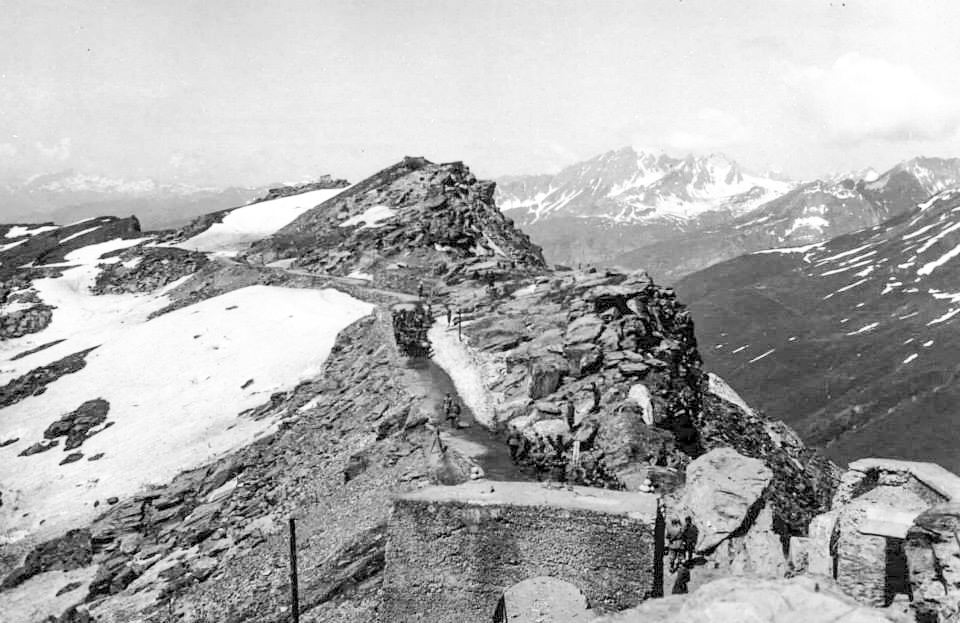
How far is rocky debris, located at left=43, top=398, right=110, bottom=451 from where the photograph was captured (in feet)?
155

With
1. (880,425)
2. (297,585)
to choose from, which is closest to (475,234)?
(297,585)

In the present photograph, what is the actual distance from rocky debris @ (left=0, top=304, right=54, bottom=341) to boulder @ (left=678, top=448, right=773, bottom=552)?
82.0m

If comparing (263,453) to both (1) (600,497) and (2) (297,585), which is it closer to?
(2) (297,585)

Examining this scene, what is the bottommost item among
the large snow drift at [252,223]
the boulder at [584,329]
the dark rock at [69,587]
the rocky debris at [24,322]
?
the dark rock at [69,587]

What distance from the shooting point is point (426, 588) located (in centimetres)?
2052

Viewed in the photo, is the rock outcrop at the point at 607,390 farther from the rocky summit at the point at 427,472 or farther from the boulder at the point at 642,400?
the rocky summit at the point at 427,472

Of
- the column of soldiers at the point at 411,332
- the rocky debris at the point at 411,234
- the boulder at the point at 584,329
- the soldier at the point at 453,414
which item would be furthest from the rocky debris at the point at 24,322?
the boulder at the point at 584,329

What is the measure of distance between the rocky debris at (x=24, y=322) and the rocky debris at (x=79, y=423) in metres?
35.0

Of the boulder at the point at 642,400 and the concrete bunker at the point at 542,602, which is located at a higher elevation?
the boulder at the point at 642,400

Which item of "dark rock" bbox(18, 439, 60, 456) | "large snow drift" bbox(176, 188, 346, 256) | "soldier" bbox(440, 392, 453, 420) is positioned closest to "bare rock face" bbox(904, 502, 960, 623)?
"soldier" bbox(440, 392, 453, 420)

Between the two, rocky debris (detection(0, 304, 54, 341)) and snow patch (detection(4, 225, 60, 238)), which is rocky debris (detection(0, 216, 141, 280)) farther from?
rocky debris (detection(0, 304, 54, 341))

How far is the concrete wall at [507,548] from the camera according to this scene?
63.5 ft

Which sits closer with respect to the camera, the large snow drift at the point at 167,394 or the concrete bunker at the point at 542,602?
the concrete bunker at the point at 542,602

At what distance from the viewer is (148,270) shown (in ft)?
308
